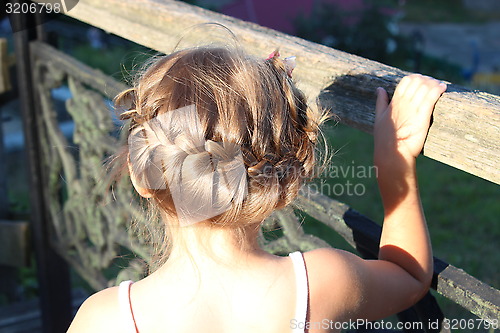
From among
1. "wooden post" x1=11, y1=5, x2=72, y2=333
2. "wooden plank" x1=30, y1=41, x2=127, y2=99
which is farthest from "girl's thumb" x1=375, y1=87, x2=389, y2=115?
"wooden post" x1=11, y1=5, x2=72, y2=333

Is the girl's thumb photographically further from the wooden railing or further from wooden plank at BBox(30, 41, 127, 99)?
wooden plank at BBox(30, 41, 127, 99)

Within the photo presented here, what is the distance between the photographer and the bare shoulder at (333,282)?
1.24 metres

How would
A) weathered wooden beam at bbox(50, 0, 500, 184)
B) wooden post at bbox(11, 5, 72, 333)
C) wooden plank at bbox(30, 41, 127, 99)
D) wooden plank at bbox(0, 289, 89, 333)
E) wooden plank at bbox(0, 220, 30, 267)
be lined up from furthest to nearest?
1. wooden plank at bbox(0, 289, 89, 333)
2. wooden plank at bbox(0, 220, 30, 267)
3. wooden post at bbox(11, 5, 72, 333)
4. wooden plank at bbox(30, 41, 127, 99)
5. weathered wooden beam at bbox(50, 0, 500, 184)

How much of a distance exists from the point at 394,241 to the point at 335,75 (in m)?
0.41

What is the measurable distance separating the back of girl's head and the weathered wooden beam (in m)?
0.15

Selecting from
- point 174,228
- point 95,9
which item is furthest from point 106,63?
point 174,228

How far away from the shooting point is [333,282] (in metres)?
1.24

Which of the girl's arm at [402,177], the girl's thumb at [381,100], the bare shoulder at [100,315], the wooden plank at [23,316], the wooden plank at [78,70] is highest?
the girl's thumb at [381,100]

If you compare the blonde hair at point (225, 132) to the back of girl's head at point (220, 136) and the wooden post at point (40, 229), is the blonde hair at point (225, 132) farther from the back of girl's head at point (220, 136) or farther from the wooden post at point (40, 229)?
the wooden post at point (40, 229)

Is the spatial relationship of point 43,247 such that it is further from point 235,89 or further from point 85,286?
point 235,89

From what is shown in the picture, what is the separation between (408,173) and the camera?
52.3 inches

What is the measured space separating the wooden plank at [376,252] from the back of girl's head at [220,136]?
33 cm

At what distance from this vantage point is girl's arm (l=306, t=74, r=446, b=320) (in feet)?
3.95

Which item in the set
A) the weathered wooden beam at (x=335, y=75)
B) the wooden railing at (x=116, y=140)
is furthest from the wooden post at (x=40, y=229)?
the weathered wooden beam at (x=335, y=75)
